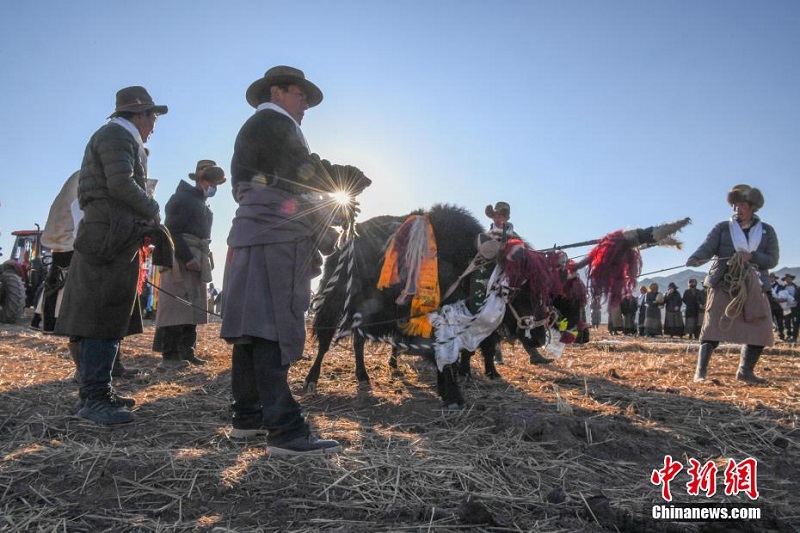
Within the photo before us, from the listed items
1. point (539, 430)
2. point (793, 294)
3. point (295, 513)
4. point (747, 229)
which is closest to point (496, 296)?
point (539, 430)

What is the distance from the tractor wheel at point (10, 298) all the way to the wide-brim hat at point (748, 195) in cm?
1354

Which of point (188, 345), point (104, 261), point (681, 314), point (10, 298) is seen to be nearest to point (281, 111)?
point (104, 261)

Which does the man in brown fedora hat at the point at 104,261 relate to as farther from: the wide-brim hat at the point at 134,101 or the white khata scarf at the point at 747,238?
the white khata scarf at the point at 747,238

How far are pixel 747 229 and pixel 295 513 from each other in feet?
18.8

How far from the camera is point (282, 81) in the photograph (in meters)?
3.26

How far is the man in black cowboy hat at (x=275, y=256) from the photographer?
2.89 meters

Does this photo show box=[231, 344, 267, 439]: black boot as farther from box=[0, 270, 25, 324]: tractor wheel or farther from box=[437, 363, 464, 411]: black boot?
box=[0, 270, 25, 324]: tractor wheel

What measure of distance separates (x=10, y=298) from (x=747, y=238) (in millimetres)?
13625

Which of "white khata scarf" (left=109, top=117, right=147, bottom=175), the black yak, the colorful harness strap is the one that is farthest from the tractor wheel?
the colorful harness strap

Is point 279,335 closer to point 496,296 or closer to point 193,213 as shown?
point 496,296

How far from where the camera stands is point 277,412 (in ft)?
9.32

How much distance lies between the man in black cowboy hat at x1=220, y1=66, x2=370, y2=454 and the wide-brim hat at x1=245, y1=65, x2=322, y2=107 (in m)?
0.01

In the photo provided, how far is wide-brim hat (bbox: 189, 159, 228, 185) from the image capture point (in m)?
6.24

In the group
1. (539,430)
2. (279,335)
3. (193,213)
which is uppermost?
(193,213)
